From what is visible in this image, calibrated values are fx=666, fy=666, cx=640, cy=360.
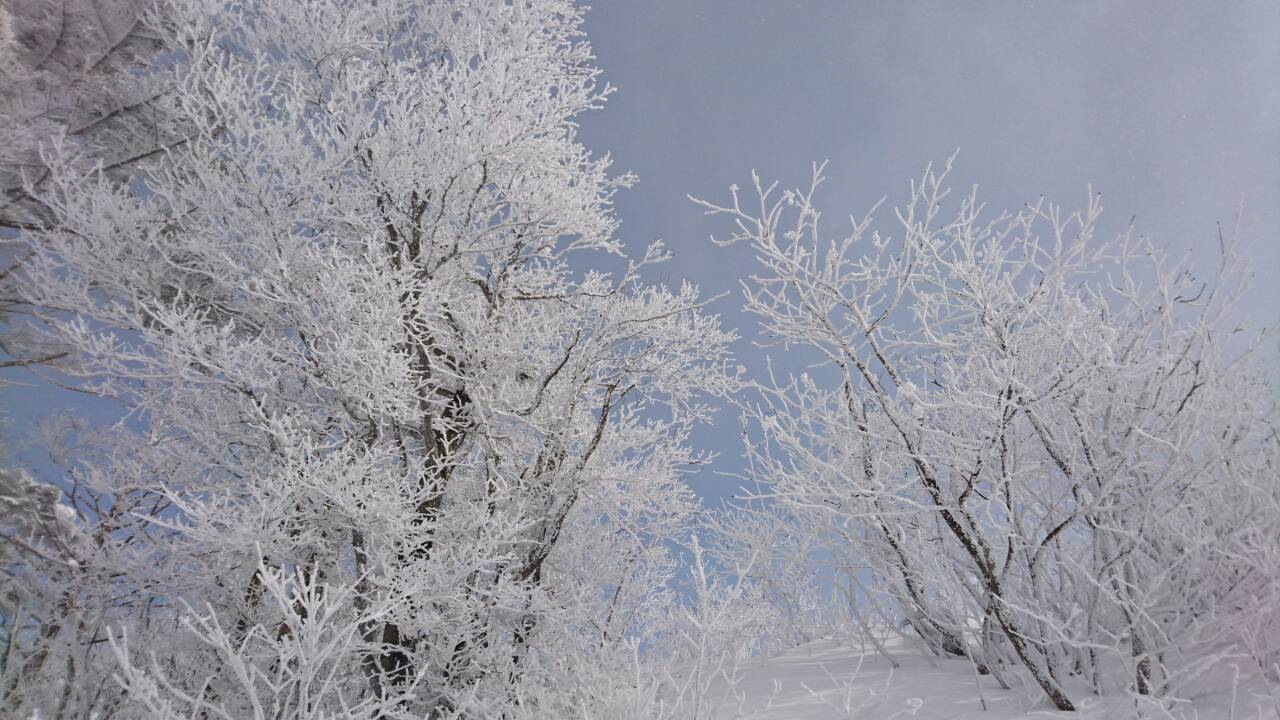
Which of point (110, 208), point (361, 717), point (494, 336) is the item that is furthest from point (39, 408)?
point (361, 717)

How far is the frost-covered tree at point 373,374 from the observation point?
509 cm

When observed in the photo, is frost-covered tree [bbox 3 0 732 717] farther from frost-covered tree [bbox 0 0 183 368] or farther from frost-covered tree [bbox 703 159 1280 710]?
frost-covered tree [bbox 703 159 1280 710]

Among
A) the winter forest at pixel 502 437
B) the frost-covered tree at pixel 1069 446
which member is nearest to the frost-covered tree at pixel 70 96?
the winter forest at pixel 502 437

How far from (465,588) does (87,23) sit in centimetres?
794

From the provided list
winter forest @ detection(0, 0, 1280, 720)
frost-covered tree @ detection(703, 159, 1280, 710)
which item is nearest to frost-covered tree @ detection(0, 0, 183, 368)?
winter forest @ detection(0, 0, 1280, 720)

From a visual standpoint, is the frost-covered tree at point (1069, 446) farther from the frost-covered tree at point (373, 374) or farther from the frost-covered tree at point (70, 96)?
the frost-covered tree at point (70, 96)

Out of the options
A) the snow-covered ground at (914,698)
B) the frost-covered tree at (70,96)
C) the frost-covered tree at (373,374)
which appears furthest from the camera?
the frost-covered tree at (70,96)

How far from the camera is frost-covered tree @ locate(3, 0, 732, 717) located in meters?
5.09

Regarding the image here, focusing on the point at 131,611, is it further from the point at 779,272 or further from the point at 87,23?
the point at 779,272

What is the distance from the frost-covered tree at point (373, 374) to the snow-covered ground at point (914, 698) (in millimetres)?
1230

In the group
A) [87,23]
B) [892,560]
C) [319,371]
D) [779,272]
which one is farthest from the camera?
[87,23]

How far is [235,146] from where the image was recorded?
5684mm

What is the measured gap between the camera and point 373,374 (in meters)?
5.07

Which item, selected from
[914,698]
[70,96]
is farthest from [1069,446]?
[70,96]
